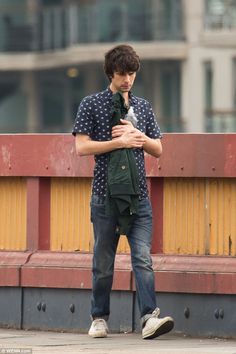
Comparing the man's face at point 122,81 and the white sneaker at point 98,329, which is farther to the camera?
the white sneaker at point 98,329

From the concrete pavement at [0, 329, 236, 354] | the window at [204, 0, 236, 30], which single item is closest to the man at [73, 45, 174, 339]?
the concrete pavement at [0, 329, 236, 354]

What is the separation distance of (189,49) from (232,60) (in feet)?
3.76

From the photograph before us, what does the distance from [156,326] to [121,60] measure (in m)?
1.62

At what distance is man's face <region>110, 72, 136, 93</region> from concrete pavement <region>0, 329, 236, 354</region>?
1542mm

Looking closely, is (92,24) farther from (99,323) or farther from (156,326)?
(156,326)

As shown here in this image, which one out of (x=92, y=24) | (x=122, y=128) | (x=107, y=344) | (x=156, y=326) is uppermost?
(x=92, y=24)

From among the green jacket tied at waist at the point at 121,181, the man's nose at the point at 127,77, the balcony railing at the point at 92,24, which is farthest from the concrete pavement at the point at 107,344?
the balcony railing at the point at 92,24

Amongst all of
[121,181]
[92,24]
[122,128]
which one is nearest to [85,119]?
[122,128]

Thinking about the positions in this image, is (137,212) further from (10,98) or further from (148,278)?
(10,98)

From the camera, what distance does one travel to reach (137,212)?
11.0 metres

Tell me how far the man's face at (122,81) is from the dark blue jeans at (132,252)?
0.68m

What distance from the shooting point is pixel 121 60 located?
1088 cm

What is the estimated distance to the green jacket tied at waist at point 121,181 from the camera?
35.4ft

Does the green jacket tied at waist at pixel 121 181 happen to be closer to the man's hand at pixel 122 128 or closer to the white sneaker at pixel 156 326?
the man's hand at pixel 122 128
